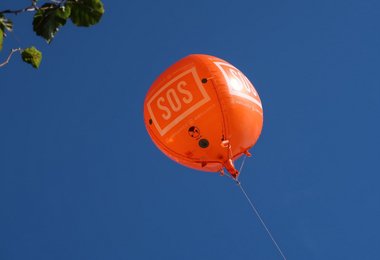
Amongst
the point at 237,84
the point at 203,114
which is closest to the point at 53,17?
the point at 203,114

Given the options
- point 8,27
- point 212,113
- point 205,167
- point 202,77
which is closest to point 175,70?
point 202,77

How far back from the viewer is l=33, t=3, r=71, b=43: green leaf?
8.05ft

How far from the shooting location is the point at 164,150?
328 inches

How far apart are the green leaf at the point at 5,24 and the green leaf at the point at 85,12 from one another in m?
0.33

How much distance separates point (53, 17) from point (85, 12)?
0.17 m

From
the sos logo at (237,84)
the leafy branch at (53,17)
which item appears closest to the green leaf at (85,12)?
the leafy branch at (53,17)

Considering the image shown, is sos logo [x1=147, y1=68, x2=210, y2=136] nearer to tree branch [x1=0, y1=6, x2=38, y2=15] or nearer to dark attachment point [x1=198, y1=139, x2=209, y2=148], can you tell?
dark attachment point [x1=198, y1=139, x2=209, y2=148]

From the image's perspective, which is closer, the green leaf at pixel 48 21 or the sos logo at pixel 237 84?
the green leaf at pixel 48 21

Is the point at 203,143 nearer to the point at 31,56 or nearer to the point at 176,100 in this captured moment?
the point at 176,100

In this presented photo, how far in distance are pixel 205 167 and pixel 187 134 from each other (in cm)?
91

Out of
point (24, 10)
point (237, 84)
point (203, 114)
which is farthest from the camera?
point (237, 84)

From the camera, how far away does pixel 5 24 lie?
2.47 meters

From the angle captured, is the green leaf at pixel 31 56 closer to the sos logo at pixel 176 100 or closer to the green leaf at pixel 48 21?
the green leaf at pixel 48 21

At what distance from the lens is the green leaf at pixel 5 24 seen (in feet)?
7.98
